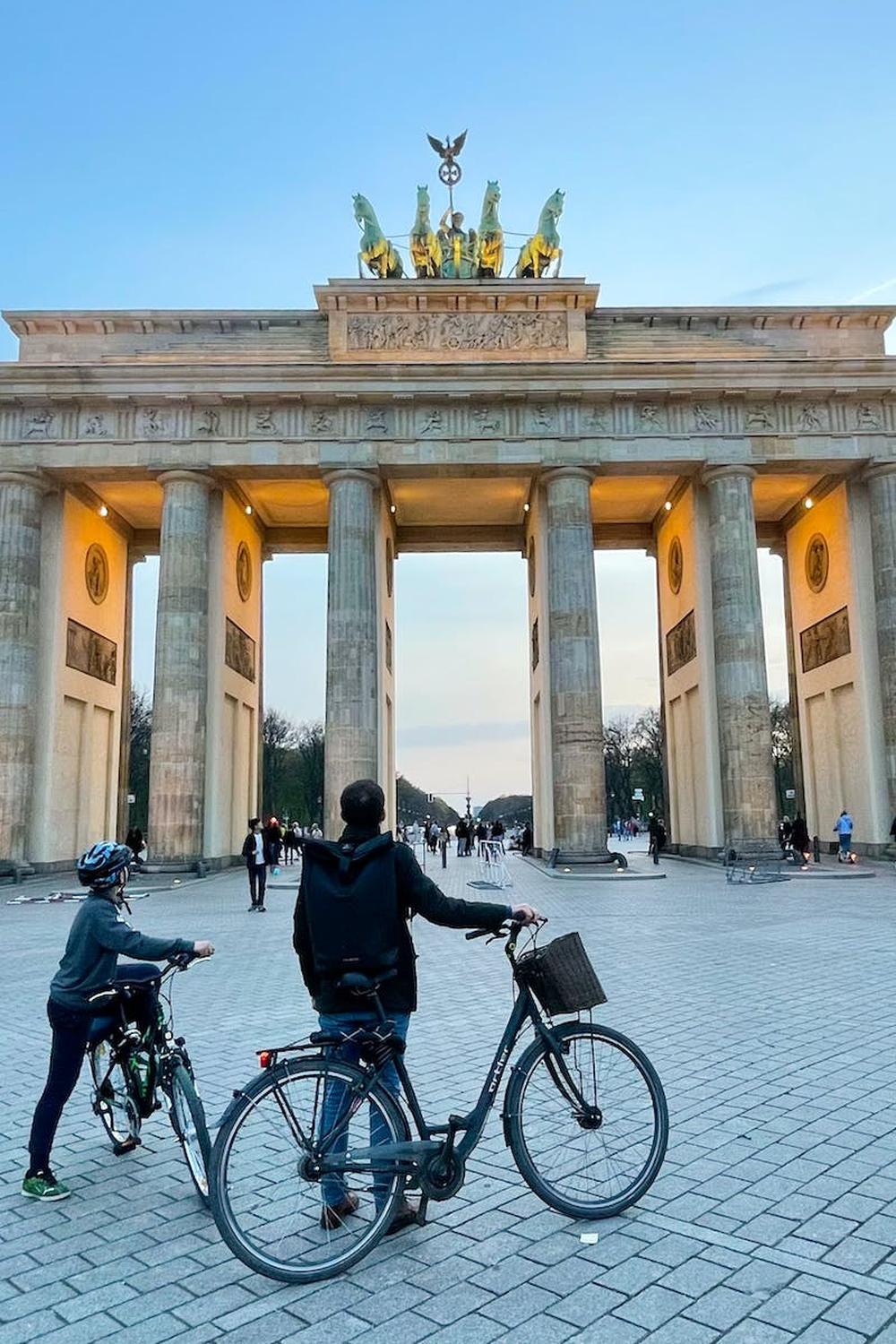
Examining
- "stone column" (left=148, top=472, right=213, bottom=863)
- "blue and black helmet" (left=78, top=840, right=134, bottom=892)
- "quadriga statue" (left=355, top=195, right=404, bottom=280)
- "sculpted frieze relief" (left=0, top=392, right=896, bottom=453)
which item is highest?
"quadriga statue" (left=355, top=195, right=404, bottom=280)

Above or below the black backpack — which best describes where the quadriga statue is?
above

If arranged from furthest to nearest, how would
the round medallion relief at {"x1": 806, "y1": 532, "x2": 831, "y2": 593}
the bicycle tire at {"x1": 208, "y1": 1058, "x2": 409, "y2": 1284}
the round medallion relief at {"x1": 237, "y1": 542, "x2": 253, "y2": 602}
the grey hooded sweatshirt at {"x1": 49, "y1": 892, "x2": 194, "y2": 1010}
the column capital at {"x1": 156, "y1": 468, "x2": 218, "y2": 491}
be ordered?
1. the round medallion relief at {"x1": 237, "y1": 542, "x2": 253, "y2": 602}
2. the round medallion relief at {"x1": 806, "y1": 532, "x2": 831, "y2": 593}
3. the column capital at {"x1": 156, "y1": 468, "x2": 218, "y2": 491}
4. the grey hooded sweatshirt at {"x1": 49, "y1": 892, "x2": 194, "y2": 1010}
5. the bicycle tire at {"x1": 208, "y1": 1058, "x2": 409, "y2": 1284}

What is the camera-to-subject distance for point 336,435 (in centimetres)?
2877

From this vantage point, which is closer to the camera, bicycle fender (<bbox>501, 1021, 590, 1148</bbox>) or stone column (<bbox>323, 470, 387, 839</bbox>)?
bicycle fender (<bbox>501, 1021, 590, 1148</bbox>)

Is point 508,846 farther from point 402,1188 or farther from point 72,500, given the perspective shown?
point 402,1188

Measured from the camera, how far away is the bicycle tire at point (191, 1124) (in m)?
4.18

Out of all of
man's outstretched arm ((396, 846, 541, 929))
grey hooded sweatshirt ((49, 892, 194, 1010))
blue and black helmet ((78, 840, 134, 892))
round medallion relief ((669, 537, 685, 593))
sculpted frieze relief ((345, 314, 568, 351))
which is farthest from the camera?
Result: round medallion relief ((669, 537, 685, 593))

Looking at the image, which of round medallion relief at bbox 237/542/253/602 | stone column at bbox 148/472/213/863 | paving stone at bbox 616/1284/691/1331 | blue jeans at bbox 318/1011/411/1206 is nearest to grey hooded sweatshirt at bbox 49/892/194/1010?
blue jeans at bbox 318/1011/411/1206

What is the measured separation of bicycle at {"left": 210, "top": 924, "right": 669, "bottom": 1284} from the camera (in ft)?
11.8

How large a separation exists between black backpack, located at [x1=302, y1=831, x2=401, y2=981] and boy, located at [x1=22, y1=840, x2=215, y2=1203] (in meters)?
0.87

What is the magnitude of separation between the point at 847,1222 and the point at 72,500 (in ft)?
101

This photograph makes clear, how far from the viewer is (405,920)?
399 cm

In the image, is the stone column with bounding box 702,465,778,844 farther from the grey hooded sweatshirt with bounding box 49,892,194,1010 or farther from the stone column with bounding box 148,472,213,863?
the grey hooded sweatshirt with bounding box 49,892,194,1010

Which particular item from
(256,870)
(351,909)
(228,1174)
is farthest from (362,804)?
(256,870)
